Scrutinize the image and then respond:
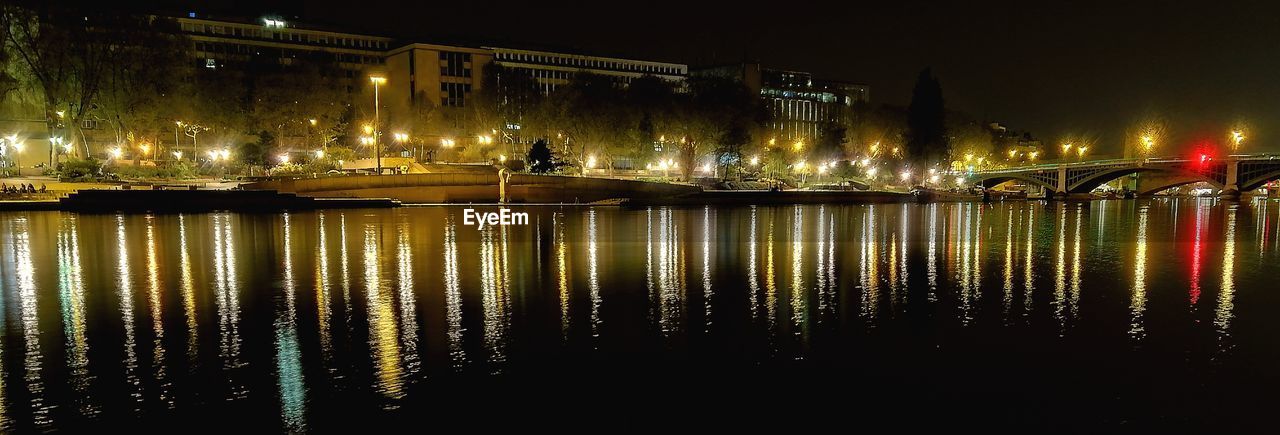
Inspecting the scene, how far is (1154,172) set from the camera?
103 meters

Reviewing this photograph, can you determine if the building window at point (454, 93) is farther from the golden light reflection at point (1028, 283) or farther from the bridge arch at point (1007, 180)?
the golden light reflection at point (1028, 283)

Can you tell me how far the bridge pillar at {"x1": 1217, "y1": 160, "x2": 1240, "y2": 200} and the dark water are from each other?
86.3 meters

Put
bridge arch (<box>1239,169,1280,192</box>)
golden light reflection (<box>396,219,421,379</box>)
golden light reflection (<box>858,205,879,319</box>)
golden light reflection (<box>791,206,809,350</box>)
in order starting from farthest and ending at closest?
bridge arch (<box>1239,169,1280,192</box>)
golden light reflection (<box>858,205,879,319</box>)
golden light reflection (<box>791,206,809,350</box>)
golden light reflection (<box>396,219,421,379</box>)

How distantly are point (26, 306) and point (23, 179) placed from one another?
51.2 m

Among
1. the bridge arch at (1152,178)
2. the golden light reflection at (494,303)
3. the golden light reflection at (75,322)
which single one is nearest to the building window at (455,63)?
the bridge arch at (1152,178)

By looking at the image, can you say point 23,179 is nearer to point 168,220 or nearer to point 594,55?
point 168,220

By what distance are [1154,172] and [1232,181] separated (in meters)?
11.4

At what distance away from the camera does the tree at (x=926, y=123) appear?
102 m

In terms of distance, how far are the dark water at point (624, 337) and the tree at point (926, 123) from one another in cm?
8278

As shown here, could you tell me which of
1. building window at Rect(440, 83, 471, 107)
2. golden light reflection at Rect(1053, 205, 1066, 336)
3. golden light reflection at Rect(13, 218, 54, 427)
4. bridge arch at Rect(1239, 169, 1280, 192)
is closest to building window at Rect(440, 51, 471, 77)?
building window at Rect(440, 83, 471, 107)

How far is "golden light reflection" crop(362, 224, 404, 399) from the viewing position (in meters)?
8.94

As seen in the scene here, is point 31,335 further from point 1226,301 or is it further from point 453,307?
point 1226,301

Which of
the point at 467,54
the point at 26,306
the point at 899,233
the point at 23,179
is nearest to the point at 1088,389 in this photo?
the point at 26,306

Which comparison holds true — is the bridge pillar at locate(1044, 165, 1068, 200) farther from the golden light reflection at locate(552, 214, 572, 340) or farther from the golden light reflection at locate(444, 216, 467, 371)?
the golden light reflection at locate(444, 216, 467, 371)
